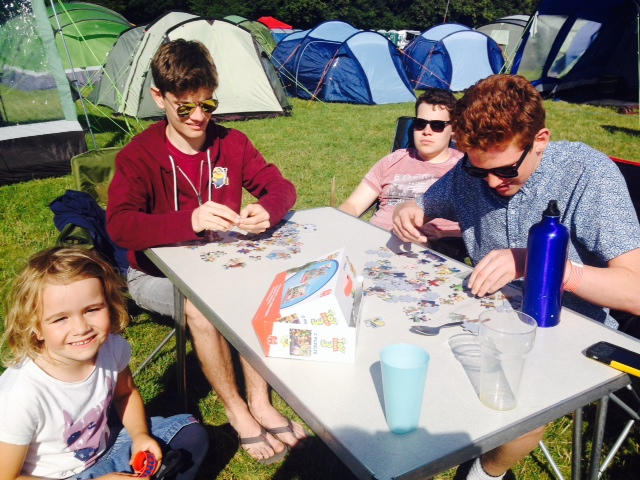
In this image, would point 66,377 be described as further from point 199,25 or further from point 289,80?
point 289,80

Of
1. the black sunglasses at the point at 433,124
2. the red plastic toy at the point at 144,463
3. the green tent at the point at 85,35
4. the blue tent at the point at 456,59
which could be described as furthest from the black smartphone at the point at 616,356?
the blue tent at the point at 456,59

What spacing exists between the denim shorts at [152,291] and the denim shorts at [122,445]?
774 mm

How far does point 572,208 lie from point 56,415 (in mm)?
1769

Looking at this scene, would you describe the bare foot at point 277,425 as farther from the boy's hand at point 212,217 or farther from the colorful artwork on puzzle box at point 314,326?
the colorful artwork on puzzle box at point 314,326

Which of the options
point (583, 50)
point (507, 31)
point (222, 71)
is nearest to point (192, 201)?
point (222, 71)

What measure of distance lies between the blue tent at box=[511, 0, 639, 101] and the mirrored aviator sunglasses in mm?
11021

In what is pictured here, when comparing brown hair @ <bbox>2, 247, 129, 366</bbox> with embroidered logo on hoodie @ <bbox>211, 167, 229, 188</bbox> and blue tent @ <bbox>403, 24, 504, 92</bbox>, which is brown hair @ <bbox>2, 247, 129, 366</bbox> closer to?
embroidered logo on hoodie @ <bbox>211, 167, 229, 188</bbox>

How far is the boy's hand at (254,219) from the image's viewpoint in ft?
7.43

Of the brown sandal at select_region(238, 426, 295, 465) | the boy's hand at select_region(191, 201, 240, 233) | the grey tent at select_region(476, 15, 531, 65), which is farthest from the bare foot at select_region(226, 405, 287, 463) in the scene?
the grey tent at select_region(476, 15, 531, 65)

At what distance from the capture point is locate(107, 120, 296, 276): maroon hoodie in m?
2.21

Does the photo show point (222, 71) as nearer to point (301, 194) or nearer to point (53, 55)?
point (53, 55)

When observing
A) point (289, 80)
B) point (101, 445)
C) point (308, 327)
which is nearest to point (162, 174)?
point (101, 445)

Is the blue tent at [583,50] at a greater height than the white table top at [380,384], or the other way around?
the blue tent at [583,50]

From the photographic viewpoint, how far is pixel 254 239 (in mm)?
2350
